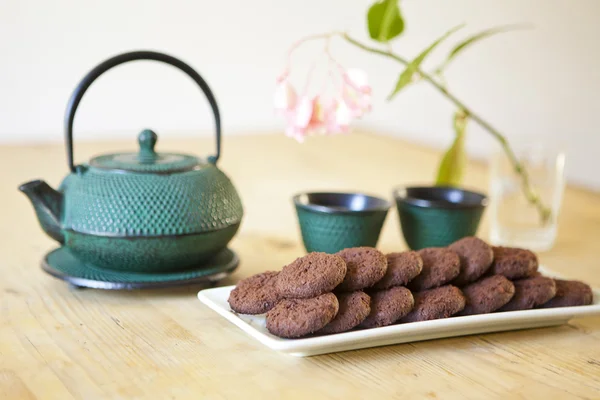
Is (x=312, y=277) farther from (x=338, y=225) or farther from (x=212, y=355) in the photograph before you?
(x=338, y=225)

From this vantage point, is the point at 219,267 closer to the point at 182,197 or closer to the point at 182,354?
the point at 182,197

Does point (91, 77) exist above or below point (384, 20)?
below

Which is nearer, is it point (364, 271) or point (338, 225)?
point (364, 271)

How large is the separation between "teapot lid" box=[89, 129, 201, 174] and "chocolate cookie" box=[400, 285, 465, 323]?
364 millimetres

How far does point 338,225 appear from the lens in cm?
111

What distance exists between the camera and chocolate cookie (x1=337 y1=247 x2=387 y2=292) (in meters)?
0.87

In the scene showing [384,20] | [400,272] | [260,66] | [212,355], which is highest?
[384,20]

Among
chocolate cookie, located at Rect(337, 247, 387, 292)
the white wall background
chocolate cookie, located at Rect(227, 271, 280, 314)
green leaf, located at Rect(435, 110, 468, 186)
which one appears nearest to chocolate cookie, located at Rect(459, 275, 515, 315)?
chocolate cookie, located at Rect(337, 247, 387, 292)

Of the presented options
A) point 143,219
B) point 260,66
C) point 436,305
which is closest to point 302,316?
point 436,305

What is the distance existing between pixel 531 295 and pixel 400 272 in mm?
169

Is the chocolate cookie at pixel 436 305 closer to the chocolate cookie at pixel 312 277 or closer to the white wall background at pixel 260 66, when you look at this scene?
the chocolate cookie at pixel 312 277

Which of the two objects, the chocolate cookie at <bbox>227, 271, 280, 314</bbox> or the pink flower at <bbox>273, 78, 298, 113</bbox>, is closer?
the chocolate cookie at <bbox>227, 271, 280, 314</bbox>

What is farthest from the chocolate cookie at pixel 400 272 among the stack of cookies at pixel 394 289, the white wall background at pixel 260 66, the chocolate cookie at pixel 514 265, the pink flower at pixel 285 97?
the white wall background at pixel 260 66

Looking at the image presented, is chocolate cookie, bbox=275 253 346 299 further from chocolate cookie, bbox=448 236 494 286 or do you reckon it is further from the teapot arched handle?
the teapot arched handle
